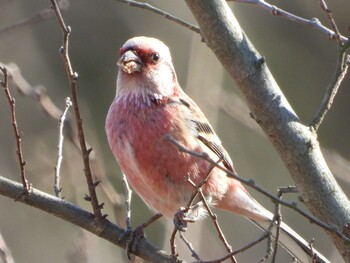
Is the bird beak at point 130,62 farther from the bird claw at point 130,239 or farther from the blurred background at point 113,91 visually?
the blurred background at point 113,91

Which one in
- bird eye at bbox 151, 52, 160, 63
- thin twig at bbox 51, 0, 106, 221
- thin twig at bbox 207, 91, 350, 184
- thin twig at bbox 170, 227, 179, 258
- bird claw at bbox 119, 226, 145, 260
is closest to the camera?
thin twig at bbox 51, 0, 106, 221

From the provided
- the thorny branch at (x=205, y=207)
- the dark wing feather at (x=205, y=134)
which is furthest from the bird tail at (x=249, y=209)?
the thorny branch at (x=205, y=207)

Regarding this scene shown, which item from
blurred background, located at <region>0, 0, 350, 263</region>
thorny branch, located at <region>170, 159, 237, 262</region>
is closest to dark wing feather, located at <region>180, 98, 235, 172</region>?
thorny branch, located at <region>170, 159, 237, 262</region>

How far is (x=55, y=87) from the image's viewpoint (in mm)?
11398

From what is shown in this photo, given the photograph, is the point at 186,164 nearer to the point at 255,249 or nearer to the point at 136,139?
the point at 136,139

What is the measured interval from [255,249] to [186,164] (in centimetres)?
452

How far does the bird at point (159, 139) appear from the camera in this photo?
5531mm

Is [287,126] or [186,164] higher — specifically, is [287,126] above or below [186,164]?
above

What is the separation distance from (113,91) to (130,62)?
5777 mm

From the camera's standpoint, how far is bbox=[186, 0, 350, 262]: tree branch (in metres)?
4.30

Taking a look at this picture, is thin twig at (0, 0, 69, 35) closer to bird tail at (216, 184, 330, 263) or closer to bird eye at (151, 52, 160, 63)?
bird eye at (151, 52, 160, 63)

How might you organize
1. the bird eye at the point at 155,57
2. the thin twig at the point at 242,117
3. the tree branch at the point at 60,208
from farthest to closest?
1. the thin twig at the point at 242,117
2. the bird eye at the point at 155,57
3. the tree branch at the point at 60,208

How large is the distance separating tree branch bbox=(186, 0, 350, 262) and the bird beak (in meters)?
1.41

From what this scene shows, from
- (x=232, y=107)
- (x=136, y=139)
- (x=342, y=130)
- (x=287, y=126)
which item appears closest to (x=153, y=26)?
(x=342, y=130)
